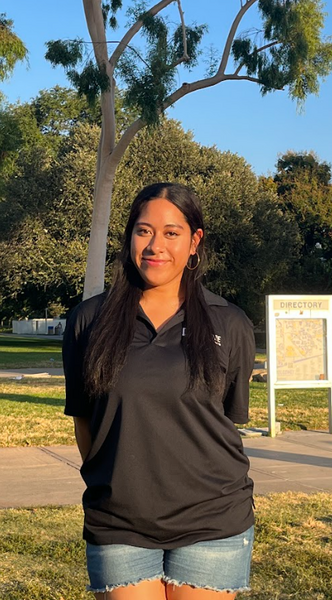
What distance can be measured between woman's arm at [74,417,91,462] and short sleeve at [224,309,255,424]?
0.44 m

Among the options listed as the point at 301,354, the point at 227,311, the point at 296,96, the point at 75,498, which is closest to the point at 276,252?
the point at 296,96

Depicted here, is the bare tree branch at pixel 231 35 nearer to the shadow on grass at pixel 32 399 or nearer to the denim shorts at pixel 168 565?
the shadow on grass at pixel 32 399

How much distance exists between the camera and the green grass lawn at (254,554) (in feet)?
14.2

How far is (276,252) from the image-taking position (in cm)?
3194

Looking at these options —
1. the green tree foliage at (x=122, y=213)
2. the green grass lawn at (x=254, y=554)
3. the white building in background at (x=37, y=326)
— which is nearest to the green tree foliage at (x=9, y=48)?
the green tree foliage at (x=122, y=213)

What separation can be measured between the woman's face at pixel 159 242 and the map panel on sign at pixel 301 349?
7993 mm

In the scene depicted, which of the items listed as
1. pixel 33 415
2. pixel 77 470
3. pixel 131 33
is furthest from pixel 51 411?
pixel 131 33

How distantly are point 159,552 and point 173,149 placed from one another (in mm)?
30184

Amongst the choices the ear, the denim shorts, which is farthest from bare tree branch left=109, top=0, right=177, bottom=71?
the denim shorts

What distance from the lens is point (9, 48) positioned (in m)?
19.0

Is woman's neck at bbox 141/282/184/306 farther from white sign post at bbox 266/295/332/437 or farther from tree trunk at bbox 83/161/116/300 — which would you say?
tree trunk at bbox 83/161/116/300

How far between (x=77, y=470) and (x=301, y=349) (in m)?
4.01

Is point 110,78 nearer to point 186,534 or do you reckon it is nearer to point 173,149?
point 186,534

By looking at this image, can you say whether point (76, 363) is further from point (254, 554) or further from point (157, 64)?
point (157, 64)
